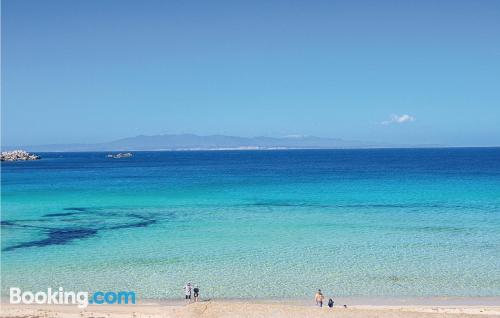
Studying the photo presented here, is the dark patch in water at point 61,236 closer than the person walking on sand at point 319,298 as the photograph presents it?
No

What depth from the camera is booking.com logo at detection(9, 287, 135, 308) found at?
2208 centimetres

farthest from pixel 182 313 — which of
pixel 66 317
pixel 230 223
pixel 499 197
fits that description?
pixel 499 197

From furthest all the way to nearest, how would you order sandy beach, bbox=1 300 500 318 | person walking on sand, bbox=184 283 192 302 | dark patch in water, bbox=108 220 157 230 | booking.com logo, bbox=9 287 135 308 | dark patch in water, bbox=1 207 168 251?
dark patch in water, bbox=108 220 157 230 < dark patch in water, bbox=1 207 168 251 < booking.com logo, bbox=9 287 135 308 < person walking on sand, bbox=184 283 192 302 < sandy beach, bbox=1 300 500 318

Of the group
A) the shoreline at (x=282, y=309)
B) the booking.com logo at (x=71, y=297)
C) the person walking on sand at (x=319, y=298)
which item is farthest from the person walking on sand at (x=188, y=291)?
the person walking on sand at (x=319, y=298)

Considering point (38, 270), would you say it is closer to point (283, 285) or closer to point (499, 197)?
point (283, 285)

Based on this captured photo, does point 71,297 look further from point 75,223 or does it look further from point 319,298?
point 75,223

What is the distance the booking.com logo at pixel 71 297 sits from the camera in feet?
72.4

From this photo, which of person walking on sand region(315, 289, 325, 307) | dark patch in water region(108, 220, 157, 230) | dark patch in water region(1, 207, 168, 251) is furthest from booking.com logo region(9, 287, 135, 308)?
dark patch in water region(108, 220, 157, 230)

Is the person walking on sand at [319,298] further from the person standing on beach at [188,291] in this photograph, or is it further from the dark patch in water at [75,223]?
the dark patch in water at [75,223]

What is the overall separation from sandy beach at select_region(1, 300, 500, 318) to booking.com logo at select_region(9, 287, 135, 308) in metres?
0.56

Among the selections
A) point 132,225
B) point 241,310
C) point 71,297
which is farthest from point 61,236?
point 241,310

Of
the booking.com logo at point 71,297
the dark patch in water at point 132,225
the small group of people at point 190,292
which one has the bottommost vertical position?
the booking.com logo at point 71,297

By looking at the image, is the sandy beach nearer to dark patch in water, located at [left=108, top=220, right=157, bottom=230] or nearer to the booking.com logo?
the booking.com logo

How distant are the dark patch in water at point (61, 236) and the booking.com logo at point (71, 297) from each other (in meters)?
9.17
